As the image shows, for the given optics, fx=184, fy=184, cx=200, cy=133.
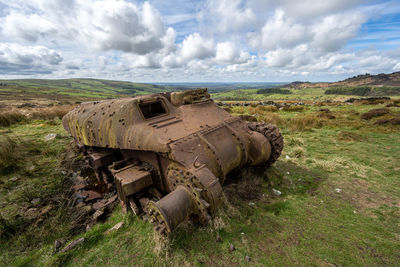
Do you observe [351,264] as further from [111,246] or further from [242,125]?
[111,246]

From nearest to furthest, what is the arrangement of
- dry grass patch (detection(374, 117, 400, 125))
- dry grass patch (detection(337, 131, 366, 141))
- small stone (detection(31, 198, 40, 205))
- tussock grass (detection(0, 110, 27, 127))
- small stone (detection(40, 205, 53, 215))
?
1. small stone (detection(40, 205, 53, 215))
2. small stone (detection(31, 198, 40, 205))
3. dry grass patch (detection(337, 131, 366, 141))
4. dry grass patch (detection(374, 117, 400, 125))
5. tussock grass (detection(0, 110, 27, 127))

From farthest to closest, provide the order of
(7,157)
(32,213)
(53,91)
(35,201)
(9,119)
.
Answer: (53,91) < (9,119) < (7,157) < (35,201) < (32,213)

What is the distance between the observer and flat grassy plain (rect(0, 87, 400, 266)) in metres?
3.40

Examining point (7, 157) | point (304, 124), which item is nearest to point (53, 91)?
point (7, 157)

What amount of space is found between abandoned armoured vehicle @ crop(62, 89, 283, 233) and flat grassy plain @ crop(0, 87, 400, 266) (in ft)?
2.18

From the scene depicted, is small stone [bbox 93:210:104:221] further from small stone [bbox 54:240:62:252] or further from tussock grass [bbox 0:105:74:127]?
tussock grass [bbox 0:105:74:127]

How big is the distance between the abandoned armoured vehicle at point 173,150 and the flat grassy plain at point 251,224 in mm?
664

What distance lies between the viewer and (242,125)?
19.3ft

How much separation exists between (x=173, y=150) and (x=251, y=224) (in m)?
2.43

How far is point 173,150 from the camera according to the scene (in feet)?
12.5

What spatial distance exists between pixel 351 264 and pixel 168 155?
3.83 meters

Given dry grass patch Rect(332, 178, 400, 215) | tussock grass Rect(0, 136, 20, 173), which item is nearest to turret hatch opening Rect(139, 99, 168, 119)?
dry grass patch Rect(332, 178, 400, 215)

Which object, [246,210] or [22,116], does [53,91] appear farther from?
[246,210]

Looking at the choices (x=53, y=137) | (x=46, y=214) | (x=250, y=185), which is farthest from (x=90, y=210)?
(x=53, y=137)
